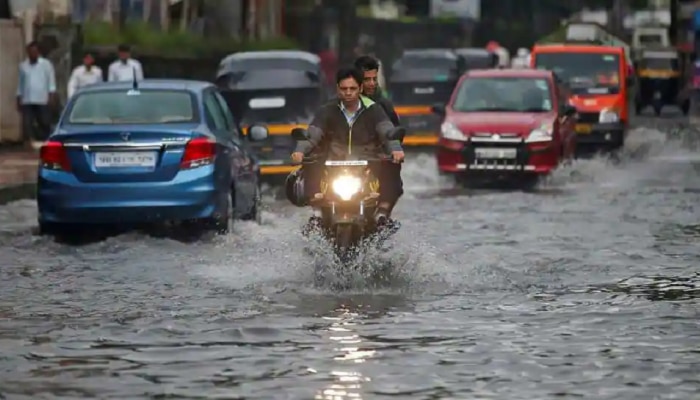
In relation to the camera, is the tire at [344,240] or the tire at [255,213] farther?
the tire at [255,213]

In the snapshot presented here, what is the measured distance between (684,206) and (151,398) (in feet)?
45.5

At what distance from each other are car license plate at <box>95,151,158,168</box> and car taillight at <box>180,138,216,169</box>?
26 cm

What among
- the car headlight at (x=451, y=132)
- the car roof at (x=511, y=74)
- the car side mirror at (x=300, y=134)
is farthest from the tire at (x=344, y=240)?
the car roof at (x=511, y=74)

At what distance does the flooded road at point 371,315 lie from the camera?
9.94 meters

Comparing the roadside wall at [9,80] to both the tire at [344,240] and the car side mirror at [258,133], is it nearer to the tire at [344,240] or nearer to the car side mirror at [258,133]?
the car side mirror at [258,133]

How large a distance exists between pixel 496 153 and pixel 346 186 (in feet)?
40.6

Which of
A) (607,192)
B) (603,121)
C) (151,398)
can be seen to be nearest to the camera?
(151,398)

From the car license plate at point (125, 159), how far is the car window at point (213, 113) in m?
0.80

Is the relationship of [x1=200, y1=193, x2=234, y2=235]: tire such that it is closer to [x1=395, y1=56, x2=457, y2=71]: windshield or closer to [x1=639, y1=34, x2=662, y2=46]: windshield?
[x1=395, y1=56, x2=457, y2=71]: windshield

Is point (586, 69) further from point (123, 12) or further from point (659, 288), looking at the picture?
point (659, 288)

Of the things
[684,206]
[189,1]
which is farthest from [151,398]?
[189,1]

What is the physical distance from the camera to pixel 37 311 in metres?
13.0

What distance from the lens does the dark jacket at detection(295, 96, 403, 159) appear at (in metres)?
14.5

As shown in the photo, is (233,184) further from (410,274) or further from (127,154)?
(410,274)
